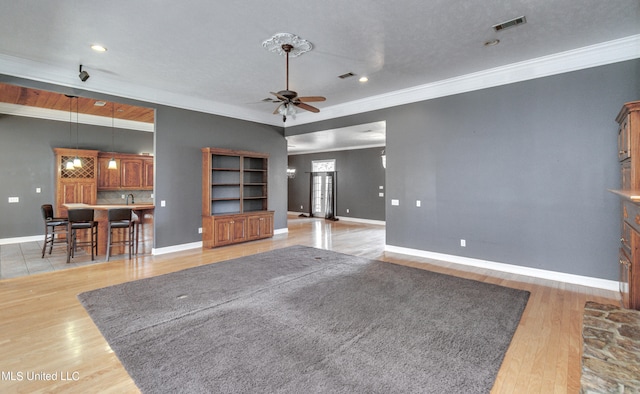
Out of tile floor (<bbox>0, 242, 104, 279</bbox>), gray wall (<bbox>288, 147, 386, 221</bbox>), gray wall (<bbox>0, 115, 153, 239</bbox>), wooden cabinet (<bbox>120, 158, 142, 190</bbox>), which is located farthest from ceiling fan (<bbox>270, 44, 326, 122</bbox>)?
gray wall (<bbox>288, 147, 386, 221</bbox>)

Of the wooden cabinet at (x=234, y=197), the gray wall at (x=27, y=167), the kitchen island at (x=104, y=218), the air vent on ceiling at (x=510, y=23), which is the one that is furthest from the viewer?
the gray wall at (x=27, y=167)

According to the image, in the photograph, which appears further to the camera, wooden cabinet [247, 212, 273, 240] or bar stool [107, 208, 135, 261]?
wooden cabinet [247, 212, 273, 240]

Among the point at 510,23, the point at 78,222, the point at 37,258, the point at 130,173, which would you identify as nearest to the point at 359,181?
the point at 130,173

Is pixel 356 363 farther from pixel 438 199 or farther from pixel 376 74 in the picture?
pixel 376 74

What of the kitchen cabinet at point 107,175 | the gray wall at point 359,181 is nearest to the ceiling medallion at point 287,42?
the kitchen cabinet at point 107,175

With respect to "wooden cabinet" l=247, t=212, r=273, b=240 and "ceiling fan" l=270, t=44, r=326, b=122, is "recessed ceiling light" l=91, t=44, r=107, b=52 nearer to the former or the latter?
"ceiling fan" l=270, t=44, r=326, b=122

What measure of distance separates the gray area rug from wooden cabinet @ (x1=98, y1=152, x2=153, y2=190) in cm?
505

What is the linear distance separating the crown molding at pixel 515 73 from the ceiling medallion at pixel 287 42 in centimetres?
246

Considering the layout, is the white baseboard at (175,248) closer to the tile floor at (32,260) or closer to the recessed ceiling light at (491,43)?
the tile floor at (32,260)

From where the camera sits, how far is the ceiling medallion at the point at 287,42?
3525 millimetres

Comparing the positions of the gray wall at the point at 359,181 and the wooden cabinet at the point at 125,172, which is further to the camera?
the gray wall at the point at 359,181

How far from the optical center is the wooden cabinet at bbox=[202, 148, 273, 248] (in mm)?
6258

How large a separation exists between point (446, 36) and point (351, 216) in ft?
27.0

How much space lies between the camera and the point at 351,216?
11.3 m
